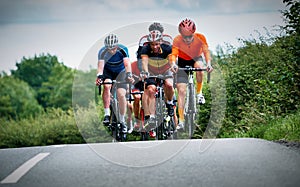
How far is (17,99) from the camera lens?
68750mm

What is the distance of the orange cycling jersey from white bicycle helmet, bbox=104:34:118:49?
1.30m

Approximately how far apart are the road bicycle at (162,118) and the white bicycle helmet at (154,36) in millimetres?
817

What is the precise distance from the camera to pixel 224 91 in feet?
57.7

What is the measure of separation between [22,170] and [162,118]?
647 centimetres

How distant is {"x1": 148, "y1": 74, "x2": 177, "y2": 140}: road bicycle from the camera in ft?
40.9

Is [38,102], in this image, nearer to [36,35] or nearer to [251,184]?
[36,35]

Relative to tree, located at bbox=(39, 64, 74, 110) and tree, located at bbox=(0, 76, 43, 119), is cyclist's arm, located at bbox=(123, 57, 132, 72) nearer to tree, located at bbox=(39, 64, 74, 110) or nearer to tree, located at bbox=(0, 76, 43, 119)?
tree, located at bbox=(39, 64, 74, 110)

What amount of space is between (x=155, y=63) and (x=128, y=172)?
21.3ft

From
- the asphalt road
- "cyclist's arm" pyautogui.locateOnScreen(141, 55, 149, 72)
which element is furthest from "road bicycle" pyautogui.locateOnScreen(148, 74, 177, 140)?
the asphalt road

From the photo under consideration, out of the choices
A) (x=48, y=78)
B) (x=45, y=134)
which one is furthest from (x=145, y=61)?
(x=48, y=78)

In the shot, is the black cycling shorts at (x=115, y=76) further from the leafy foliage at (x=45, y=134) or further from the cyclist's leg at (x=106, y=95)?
the leafy foliage at (x=45, y=134)

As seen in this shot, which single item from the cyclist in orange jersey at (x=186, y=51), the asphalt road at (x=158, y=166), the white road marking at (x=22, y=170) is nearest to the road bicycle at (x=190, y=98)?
the cyclist in orange jersey at (x=186, y=51)

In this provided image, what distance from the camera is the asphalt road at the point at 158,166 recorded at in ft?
18.2

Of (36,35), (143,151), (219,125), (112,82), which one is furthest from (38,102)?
(143,151)
